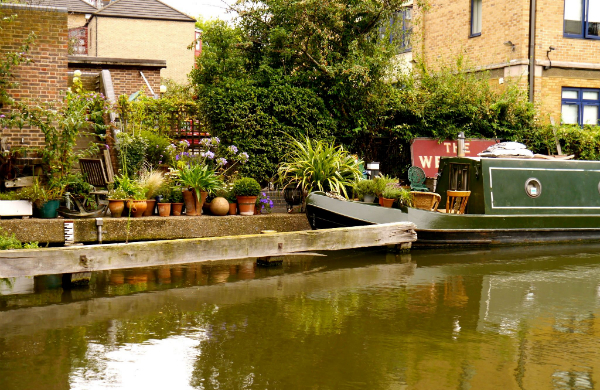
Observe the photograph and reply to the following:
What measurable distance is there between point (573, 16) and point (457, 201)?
31.1 ft

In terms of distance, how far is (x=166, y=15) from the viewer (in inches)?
1305

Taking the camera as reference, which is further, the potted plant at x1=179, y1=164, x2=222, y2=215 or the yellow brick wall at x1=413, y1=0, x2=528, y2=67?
the yellow brick wall at x1=413, y1=0, x2=528, y2=67

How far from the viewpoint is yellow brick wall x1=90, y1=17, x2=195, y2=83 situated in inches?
1261

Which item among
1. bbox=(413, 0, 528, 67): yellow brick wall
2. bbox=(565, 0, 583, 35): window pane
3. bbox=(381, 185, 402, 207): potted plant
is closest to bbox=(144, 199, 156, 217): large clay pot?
bbox=(381, 185, 402, 207): potted plant

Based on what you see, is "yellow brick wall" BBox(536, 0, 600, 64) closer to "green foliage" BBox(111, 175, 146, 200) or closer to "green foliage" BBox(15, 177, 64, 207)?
"green foliage" BBox(111, 175, 146, 200)

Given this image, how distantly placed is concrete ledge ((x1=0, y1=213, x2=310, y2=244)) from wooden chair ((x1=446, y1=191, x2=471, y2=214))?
2405 mm

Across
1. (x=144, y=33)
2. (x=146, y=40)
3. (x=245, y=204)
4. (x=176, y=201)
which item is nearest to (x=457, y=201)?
(x=245, y=204)

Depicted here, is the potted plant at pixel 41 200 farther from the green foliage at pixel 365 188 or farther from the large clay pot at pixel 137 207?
the green foliage at pixel 365 188

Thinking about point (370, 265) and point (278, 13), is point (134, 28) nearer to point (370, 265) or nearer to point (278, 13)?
point (278, 13)

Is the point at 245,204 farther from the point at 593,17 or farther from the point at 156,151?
the point at 593,17

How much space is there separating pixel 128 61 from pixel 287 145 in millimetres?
5501

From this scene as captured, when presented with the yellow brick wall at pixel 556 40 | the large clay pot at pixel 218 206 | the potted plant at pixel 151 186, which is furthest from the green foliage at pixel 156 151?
the yellow brick wall at pixel 556 40

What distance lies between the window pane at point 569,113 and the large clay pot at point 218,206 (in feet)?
37.9

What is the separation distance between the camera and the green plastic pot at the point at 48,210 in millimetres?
9289
